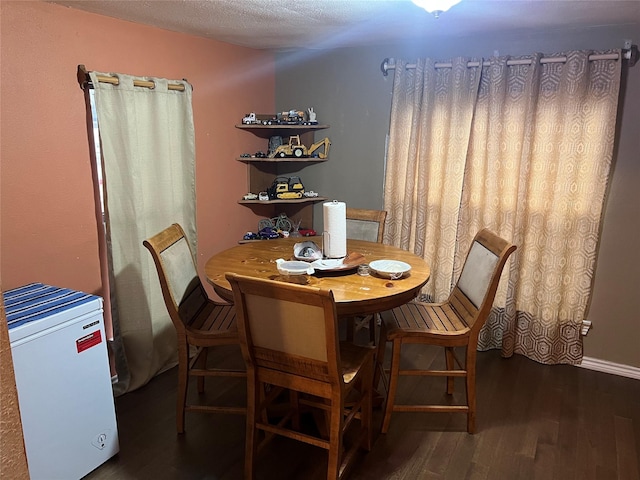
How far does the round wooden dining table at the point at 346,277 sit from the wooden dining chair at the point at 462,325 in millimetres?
269

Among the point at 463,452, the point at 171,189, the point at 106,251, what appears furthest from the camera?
the point at 171,189

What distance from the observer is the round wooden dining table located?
1894 millimetres

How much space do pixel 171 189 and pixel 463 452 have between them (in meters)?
2.19

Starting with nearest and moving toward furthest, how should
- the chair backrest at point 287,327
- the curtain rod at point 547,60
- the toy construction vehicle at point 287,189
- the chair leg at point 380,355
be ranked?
the chair backrest at point 287,327
the chair leg at point 380,355
the curtain rod at point 547,60
the toy construction vehicle at point 287,189

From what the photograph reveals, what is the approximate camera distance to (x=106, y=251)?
2.56 m

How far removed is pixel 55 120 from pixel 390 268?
1.79 meters

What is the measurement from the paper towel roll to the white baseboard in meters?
1.88

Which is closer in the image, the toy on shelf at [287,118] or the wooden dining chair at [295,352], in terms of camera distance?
the wooden dining chair at [295,352]

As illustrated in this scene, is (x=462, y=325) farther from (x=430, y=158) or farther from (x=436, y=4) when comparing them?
(x=436, y=4)

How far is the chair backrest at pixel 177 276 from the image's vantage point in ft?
7.06

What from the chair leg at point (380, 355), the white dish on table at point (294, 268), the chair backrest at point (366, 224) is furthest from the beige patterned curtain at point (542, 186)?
the white dish on table at point (294, 268)

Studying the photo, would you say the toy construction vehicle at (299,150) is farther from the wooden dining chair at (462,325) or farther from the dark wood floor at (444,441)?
the dark wood floor at (444,441)

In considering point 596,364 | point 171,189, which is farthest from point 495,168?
point 171,189

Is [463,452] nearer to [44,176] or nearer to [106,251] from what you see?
[106,251]
